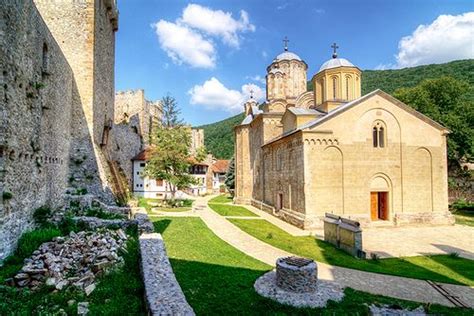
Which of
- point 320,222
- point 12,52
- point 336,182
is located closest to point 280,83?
point 336,182

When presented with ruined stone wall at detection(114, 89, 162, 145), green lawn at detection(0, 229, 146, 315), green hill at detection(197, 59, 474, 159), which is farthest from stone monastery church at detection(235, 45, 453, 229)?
green hill at detection(197, 59, 474, 159)

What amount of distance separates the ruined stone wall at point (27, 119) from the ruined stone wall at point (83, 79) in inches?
78.4

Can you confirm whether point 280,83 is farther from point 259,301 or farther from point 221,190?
point 259,301

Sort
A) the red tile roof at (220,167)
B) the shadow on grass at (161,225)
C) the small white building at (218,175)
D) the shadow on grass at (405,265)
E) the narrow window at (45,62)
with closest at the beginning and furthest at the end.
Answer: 1. the shadow on grass at (405,265)
2. the narrow window at (45,62)
3. the shadow on grass at (161,225)
4. the small white building at (218,175)
5. the red tile roof at (220,167)

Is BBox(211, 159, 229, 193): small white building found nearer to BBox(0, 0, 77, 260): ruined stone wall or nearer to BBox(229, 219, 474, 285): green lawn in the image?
BBox(229, 219, 474, 285): green lawn

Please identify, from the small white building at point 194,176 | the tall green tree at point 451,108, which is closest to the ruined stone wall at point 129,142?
the small white building at point 194,176

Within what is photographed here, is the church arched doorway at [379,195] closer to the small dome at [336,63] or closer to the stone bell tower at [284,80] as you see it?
the small dome at [336,63]

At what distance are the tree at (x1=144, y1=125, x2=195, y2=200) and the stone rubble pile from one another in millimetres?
13918

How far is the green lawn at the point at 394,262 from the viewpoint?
32.2ft

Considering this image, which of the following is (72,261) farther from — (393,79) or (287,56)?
(393,79)

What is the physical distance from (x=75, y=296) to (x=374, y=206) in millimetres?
17538

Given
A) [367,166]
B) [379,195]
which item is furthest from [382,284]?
[379,195]

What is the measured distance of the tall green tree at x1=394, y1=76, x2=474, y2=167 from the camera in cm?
2723

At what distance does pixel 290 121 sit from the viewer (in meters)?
22.9
